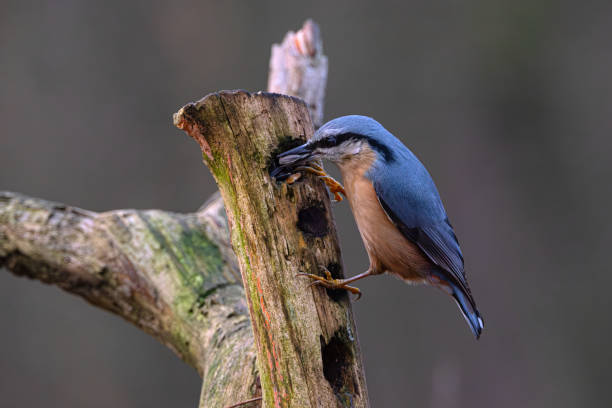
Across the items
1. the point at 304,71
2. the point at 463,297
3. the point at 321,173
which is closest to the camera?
the point at 321,173

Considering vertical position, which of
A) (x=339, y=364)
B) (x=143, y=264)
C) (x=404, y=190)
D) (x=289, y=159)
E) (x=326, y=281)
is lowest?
(x=339, y=364)

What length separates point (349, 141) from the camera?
178 cm

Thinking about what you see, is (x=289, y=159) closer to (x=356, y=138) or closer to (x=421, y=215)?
(x=356, y=138)

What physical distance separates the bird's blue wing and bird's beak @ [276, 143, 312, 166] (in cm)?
28

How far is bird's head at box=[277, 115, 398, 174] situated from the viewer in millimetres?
1671

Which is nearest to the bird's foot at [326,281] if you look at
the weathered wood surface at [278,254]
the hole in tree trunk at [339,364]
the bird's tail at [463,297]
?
the weathered wood surface at [278,254]

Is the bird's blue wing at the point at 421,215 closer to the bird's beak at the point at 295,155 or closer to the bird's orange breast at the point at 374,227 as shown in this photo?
the bird's orange breast at the point at 374,227

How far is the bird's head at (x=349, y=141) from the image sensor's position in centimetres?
167

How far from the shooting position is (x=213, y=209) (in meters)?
2.80

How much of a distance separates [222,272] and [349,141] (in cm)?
92

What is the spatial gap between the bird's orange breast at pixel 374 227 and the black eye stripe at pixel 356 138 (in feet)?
0.10

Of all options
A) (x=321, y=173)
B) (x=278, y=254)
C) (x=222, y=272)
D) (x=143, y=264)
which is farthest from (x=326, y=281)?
(x=143, y=264)

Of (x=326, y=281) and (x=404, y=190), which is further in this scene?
(x=404, y=190)

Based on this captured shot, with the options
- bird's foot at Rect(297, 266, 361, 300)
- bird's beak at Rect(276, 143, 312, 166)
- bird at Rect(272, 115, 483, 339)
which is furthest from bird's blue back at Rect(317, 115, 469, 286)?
bird's foot at Rect(297, 266, 361, 300)
